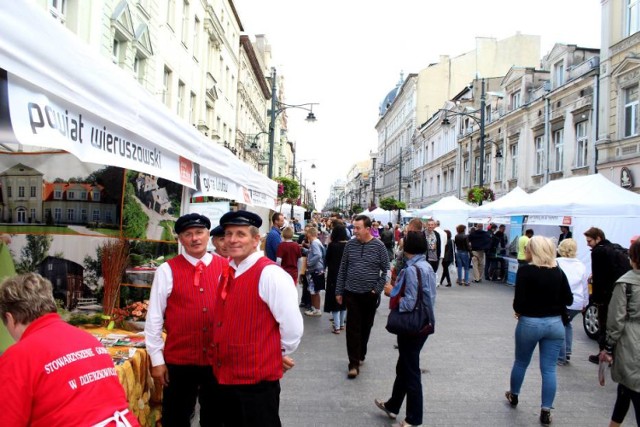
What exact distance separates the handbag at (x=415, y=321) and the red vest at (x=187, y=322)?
182 centimetres

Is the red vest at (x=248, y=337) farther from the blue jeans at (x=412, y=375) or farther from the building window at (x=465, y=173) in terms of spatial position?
the building window at (x=465, y=173)

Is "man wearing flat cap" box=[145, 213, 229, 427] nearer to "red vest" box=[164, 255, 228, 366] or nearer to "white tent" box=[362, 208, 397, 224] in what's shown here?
"red vest" box=[164, 255, 228, 366]

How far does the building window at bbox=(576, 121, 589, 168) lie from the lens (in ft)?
69.6

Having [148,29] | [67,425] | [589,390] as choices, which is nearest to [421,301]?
[589,390]

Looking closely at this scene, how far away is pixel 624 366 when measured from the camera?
374 cm

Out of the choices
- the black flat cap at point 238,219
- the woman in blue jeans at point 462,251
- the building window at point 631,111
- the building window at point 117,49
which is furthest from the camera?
the building window at point 631,111

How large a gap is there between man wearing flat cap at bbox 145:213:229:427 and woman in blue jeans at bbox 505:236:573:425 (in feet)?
9.82

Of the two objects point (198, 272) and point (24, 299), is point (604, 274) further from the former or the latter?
point (24, 299)

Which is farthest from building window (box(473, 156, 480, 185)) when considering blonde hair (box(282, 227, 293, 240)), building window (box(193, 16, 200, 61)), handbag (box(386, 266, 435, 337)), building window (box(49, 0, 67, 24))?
handbag (box(386, 266, 435, 337))

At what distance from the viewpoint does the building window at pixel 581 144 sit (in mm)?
21219

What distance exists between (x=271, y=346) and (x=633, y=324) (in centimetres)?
288

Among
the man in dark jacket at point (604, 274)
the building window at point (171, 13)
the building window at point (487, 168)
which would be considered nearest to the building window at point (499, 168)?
the building window at point (487, 168)

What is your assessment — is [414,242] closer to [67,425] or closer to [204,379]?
[204,379]

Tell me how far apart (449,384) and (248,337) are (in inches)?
150
